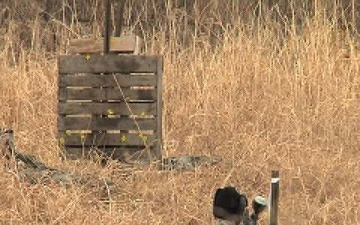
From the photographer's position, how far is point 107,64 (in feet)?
16.7

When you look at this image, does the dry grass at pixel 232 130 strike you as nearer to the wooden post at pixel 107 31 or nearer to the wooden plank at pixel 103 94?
the wooden plank at pixel 103 94

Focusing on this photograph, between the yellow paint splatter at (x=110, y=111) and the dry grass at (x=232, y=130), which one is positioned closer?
the dry grass at (x=232, y=130)

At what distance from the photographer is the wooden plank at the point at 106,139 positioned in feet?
16.2

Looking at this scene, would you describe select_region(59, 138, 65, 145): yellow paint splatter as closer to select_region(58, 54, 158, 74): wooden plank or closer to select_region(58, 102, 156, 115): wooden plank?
select_region(58, 102, 156, 115): wooden plank

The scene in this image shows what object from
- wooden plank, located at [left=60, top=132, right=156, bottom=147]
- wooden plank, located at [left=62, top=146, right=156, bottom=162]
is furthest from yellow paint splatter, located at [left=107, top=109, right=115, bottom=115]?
wooden plank, located at [left=62, top=146, right=156, bottom=162]

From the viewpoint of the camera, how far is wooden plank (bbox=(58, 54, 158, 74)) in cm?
500

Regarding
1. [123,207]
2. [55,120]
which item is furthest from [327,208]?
[55,120]

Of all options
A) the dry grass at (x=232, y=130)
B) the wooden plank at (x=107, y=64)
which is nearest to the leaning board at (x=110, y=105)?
the wooden plank at (x=107, y=64)

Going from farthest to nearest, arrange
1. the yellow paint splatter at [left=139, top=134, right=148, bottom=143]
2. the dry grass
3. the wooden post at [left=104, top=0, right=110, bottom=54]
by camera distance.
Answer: the wooden post at [left=104, top=0, right=110, bottom=54]
the yellow paint splatter at [left=139, top=134, right=148, bottom=143]
the dry grass

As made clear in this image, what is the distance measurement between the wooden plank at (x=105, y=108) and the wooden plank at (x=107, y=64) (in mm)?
240

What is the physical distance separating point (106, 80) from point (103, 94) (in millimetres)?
105

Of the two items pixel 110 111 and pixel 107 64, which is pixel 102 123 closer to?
pixel 110 111

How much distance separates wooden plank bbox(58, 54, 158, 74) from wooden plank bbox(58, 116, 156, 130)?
351 millimetres

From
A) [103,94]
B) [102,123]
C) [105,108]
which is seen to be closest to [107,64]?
[103,94]
